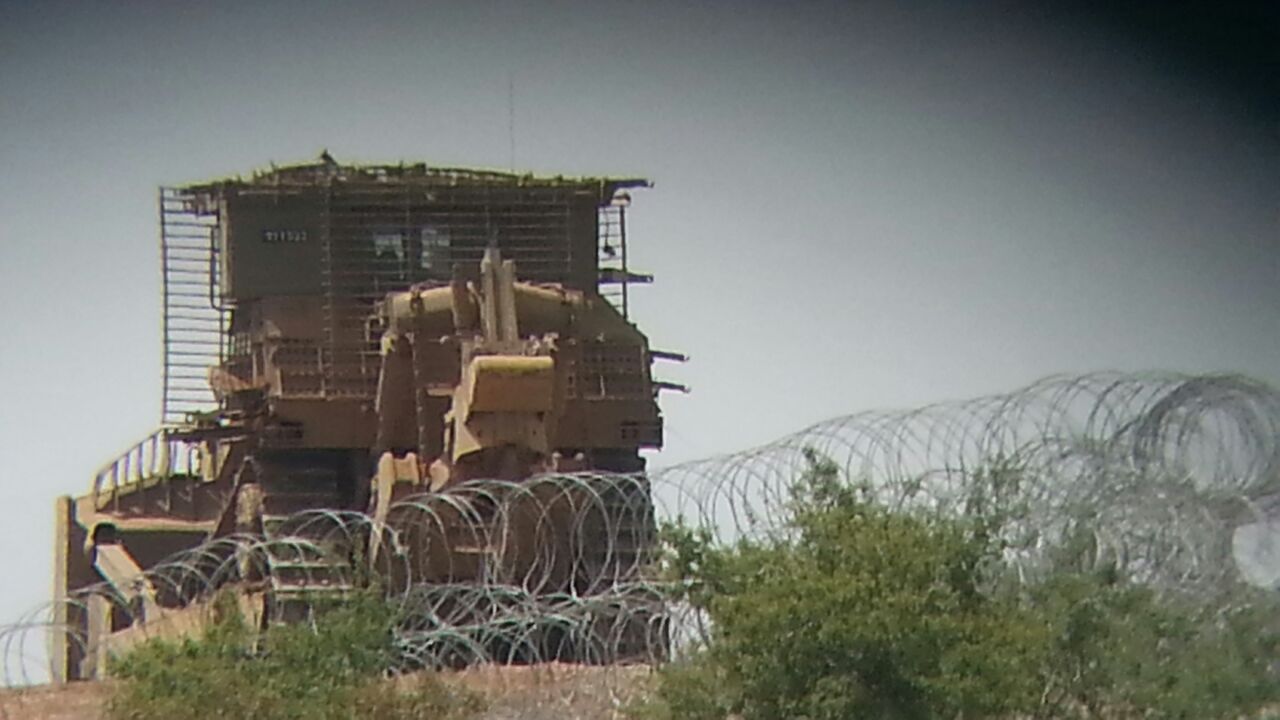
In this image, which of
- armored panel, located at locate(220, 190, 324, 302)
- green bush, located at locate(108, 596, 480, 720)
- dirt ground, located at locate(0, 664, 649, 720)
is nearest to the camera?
green bush, located at locate(108, 596, 480, 720)

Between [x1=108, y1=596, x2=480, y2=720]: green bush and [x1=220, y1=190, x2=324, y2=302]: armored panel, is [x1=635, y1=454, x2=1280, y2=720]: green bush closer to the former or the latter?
[x1=108, y1=596, x2=480, y2=720]: green bush

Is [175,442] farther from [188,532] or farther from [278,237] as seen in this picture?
[278,237]

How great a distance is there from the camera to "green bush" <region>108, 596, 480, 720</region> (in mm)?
25047

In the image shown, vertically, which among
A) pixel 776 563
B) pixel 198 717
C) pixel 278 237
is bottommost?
pixel 198 717

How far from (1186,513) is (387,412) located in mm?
15824

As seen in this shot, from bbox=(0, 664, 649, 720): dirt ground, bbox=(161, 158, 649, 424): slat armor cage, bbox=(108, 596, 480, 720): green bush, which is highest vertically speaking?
bbox=(161, 158, 649, 424): slat armor cage

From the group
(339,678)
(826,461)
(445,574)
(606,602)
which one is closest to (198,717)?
(339,678)

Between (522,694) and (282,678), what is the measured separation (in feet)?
18.0

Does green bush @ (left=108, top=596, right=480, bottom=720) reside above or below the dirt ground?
above

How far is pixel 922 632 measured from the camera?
886 inches

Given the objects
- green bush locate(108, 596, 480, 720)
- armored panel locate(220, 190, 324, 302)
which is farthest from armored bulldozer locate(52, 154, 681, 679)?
green bush locate(108, 596, 480, 720)

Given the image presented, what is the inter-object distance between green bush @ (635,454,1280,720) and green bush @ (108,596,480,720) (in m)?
2.86

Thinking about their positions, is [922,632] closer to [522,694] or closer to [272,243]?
[522,694]

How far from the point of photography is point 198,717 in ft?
81.8
